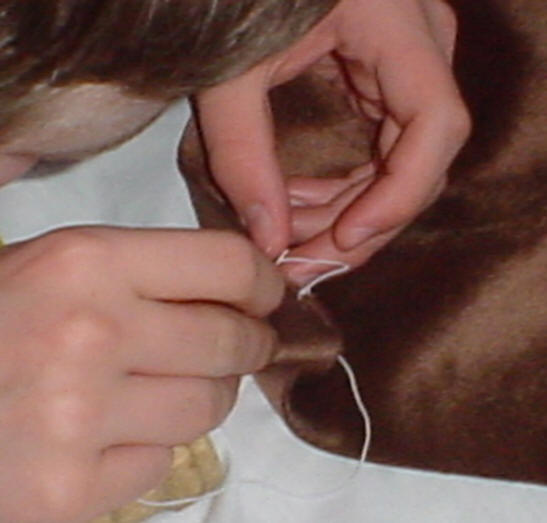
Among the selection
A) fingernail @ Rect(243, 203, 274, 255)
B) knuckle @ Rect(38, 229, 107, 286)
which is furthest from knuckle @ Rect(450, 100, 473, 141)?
knuckle @ Rect(38, 229, 107, 286)

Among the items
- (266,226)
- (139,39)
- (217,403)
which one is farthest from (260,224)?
(139,39)

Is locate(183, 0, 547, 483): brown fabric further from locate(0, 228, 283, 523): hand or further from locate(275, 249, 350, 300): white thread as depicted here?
locate(0, 228, 283, 523): hand

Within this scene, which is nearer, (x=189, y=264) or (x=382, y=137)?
(x=189, y=264)

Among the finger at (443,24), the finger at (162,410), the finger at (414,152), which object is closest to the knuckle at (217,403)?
the finger at (162,410)

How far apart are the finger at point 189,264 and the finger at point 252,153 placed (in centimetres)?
8

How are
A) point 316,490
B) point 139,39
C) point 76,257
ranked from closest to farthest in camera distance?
1. point 139,39
2. point 76,257
3. point 316,490

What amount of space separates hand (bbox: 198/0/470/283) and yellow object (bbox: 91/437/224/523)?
0.10 meters

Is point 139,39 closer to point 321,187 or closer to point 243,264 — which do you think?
point 243,264

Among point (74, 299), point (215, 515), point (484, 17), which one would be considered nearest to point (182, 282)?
point (74, 299)

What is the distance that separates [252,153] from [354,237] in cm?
6

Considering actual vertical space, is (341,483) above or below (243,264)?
below

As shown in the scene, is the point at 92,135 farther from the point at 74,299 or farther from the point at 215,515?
the point at 215,515

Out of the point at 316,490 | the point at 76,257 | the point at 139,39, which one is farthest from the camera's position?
the point at 316,490

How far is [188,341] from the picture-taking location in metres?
0.51
